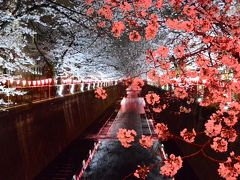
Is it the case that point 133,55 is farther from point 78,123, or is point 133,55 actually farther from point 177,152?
point 177,152

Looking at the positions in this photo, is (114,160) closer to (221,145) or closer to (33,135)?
(33,135)

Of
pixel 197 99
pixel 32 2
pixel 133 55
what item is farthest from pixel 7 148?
pixel 133 55

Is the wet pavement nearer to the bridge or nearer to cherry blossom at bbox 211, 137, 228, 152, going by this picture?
the bridge

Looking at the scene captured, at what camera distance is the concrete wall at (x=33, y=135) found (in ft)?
53.6

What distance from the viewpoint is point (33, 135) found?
2011cm

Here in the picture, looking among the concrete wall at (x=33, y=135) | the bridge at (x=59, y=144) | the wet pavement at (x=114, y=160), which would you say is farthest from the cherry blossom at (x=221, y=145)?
the wet pavement at (x=114, y=160)

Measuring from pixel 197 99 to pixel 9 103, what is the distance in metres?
11.9

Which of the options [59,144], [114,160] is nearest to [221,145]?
[114,160]

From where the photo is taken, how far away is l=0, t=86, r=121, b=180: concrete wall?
53.6 ft

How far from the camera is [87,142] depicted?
3212 centimetres

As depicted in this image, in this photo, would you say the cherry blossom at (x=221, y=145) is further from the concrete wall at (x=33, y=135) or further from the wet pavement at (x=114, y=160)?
the wet pavement at (x=114, y=160)

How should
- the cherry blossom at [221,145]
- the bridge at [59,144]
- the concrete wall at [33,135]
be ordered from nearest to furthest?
the cherry blossom at [221,145] → the concrete wall at [33,135] → the bridge at [59,144]

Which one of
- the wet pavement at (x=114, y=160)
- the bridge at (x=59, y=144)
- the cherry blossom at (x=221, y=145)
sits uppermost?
the cherry blossom at (x=221, y=145)

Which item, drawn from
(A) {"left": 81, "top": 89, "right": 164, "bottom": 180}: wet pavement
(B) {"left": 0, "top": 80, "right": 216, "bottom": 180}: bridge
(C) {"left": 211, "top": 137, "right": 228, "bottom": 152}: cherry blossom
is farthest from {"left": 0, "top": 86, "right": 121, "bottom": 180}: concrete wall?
(C) {"left": 211, "top": 137, "right": 228, "bottom": 152}: cherry blossom
